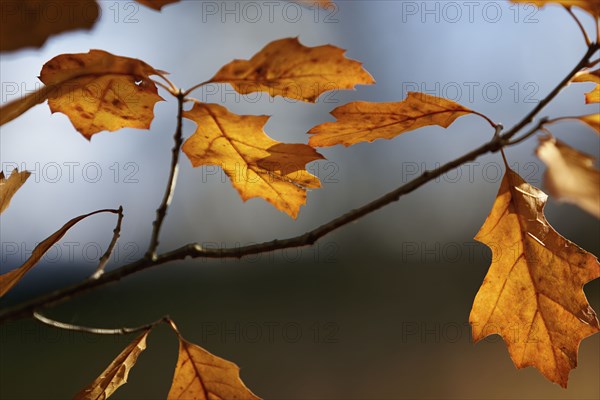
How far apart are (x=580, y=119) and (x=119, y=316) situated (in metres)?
3.48

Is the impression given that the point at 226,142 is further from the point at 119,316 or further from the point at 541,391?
the point at 119,316

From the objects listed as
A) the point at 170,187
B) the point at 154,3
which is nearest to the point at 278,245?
the point at 170,187

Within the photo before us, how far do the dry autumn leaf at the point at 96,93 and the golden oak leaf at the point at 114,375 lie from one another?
0.25 m

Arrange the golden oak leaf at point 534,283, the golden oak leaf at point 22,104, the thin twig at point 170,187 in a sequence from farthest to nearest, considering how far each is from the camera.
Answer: the golden oak leaf at point 534,283 < the thin twig at point 170,187 < the golden oak leaf at point 22,104

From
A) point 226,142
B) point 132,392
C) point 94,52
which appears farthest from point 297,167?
point 132,392

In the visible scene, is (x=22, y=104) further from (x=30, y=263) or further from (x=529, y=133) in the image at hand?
(x=529, y=133)

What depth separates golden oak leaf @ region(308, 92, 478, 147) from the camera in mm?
652

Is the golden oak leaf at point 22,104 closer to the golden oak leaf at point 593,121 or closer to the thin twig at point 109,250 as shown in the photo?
the thin twig at point 109,250

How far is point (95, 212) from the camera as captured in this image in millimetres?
713

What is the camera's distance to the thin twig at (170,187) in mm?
564

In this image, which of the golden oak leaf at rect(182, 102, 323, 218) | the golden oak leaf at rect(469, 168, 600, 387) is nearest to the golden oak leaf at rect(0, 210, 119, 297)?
the golden oak leaf at rect(182, 102, 323, 218)

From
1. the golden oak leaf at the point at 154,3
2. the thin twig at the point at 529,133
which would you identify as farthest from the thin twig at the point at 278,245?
the golden oak leaf at the point at 154,3

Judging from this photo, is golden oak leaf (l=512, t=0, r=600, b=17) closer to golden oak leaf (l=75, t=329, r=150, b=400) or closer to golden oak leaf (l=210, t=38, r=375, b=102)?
golden oak leaf (l=210, t=38, r=375, b=102)

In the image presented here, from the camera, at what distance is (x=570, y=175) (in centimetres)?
50
